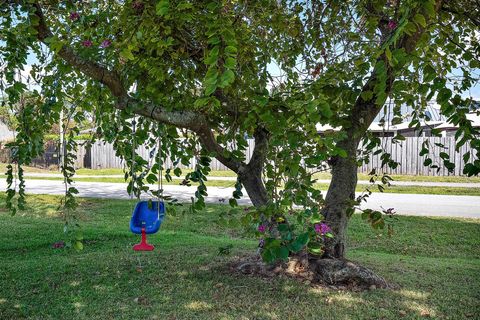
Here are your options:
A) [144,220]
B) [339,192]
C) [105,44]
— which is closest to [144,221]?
[144,220]

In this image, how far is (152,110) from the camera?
3600 millimetres

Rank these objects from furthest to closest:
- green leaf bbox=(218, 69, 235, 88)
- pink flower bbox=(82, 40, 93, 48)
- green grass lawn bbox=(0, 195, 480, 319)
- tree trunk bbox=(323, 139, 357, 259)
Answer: tree trunk bbox=(323, 139, 357, 259)
green grass lawn bbox=(0, 195, 480, 319)
pink flower bbox=(82, 40, 93, 48)
green leaf bbox=(218, 69, 235, 88)

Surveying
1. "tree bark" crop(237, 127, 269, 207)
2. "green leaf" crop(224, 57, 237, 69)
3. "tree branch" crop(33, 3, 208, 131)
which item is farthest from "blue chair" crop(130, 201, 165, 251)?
"green leaf" crop(224, 57, 237, 69)

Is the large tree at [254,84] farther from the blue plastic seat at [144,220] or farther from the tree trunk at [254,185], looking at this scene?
the blue plastic seat at [144,220]

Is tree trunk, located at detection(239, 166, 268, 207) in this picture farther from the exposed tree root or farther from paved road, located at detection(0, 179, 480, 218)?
paved road, located at detection(0, 179, 480, 218)

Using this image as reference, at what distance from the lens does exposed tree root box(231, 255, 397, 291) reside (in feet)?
14.2

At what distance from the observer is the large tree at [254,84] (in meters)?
2.78

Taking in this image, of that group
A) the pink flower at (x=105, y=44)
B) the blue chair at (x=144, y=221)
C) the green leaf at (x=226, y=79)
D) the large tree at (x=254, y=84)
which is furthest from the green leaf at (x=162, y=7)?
the blue chair at (x=144, y=221)

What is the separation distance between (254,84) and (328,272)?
6.19ft

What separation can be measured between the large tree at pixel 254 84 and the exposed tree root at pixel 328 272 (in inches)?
0.9

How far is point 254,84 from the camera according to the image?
3787mm

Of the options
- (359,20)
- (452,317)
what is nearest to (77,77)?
(359,20)

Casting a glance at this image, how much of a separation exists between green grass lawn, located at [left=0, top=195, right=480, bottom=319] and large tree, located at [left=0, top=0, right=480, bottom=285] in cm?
51

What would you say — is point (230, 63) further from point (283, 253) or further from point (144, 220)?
point (144, 220)
